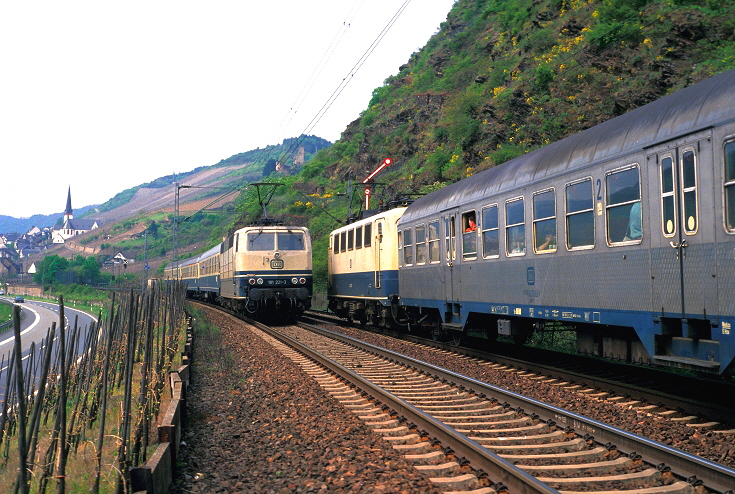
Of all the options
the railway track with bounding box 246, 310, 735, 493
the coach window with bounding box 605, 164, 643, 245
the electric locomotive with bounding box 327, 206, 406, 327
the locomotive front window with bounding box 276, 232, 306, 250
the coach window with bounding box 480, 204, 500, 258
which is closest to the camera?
the railway track with bounding box 246, 310, 735, 493

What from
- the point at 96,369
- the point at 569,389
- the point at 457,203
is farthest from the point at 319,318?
the point at 569,389

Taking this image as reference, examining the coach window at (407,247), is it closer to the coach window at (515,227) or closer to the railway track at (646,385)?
the railway track at (646,385)

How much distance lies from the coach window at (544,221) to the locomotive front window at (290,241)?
1524 cm

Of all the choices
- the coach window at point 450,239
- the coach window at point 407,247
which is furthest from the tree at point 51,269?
the coach window at point 450,239

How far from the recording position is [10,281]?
157m

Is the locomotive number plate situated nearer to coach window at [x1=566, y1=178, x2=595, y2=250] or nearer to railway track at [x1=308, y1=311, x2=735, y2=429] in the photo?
railway track at [x1=308, y1=311, x2=735, y2=429]

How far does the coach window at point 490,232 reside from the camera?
1266 cm

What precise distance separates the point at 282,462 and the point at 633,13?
29541mm

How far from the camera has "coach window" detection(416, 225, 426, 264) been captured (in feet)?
54.1

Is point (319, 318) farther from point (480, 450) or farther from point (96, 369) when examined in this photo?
point (480, 450)

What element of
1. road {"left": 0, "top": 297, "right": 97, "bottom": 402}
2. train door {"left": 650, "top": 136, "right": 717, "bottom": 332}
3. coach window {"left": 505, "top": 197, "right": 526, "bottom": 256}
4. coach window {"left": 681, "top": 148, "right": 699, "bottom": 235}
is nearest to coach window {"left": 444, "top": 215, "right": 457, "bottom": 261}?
coach window {"left": 505, "top": 197, "right": 526, "bottom": 256}

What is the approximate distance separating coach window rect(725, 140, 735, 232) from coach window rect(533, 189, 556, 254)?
3563mm

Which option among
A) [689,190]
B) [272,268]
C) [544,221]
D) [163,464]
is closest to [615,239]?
[689,190]

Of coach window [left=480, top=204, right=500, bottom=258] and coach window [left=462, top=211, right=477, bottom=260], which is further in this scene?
coach window [left=462, top=211, right=477, bottom=260]
